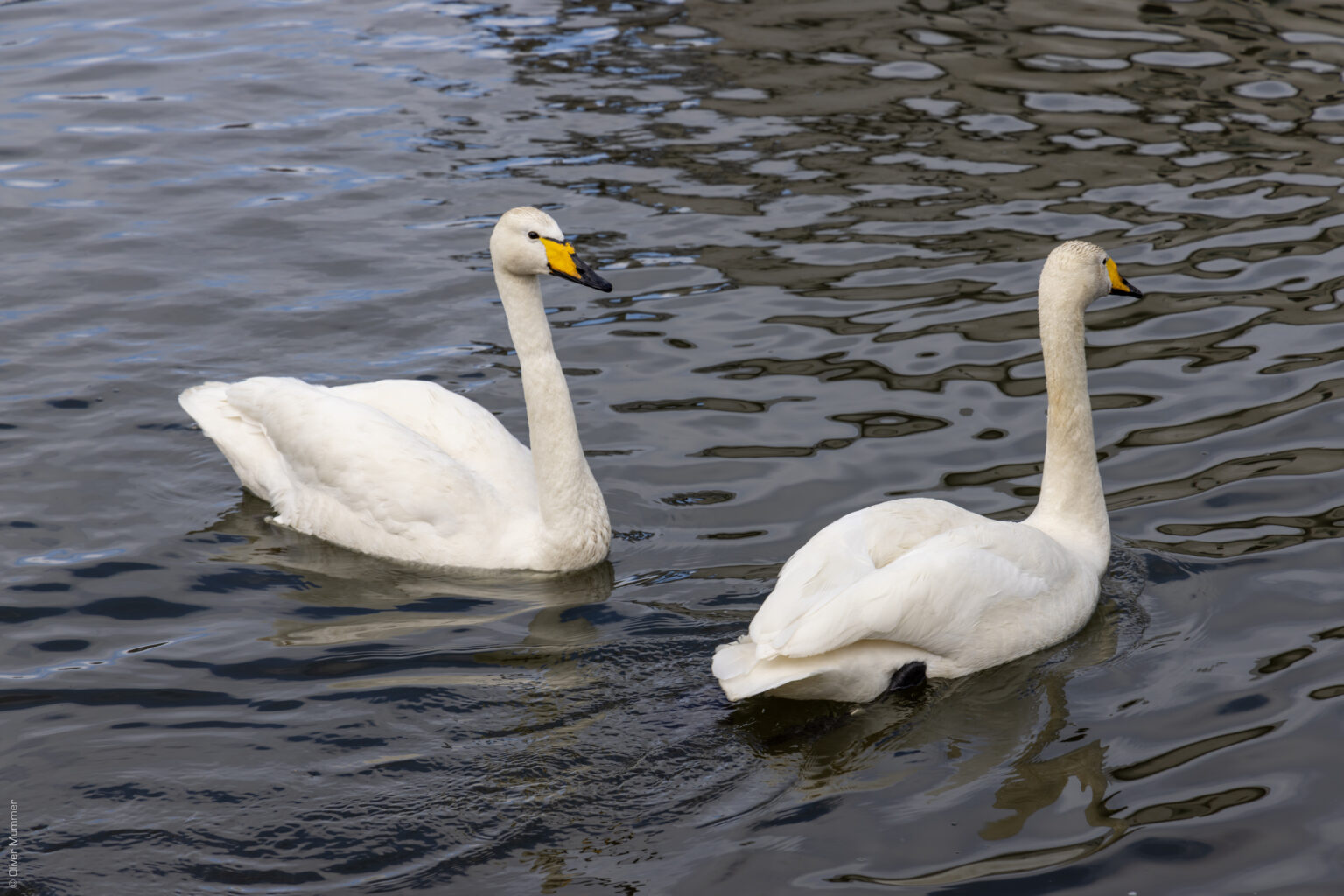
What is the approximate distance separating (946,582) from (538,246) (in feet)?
9.37

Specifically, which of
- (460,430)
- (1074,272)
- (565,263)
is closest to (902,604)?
(1074,272)

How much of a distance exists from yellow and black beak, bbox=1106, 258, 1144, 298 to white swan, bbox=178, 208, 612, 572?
2.46 m

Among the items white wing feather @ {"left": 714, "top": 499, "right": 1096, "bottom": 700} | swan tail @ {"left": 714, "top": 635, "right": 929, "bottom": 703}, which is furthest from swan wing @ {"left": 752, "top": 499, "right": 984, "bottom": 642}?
swan tail @ {"left": 714, "top": 635, "right": 929, "bottom": 703}

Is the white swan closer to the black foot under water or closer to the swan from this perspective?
the swan

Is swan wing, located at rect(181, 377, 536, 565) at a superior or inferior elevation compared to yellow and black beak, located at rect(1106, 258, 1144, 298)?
inferior

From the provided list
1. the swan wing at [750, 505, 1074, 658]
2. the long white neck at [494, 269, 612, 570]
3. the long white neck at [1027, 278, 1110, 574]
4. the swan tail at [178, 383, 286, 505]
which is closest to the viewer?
the swan wing at [750, 505, 1074, 658]

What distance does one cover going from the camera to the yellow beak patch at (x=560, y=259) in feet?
24.7

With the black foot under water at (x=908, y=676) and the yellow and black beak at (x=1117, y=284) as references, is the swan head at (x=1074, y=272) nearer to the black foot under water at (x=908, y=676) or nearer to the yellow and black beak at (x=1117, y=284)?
the yellow and black beak at (x=1117, y=284)

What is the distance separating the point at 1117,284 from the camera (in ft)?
23.7

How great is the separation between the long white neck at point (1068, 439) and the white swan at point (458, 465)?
2181mm

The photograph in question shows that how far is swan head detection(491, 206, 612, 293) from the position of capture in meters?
7.54

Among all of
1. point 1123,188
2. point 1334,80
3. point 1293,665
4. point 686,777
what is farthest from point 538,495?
point 1334,80

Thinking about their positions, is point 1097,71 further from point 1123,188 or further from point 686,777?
point 686,777

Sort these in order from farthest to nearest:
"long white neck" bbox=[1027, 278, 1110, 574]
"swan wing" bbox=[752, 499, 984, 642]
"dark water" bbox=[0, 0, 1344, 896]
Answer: "long white neck" bbox=[1027, 278, 1110, 574] → "swan wing" bbox=[752, 499, 984, 642] → "dark water" bbox=[0, 0, 1344, 896]
